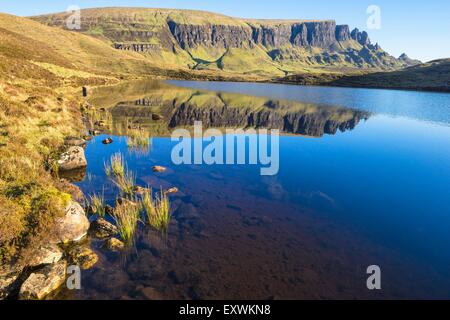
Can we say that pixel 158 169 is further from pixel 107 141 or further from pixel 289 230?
pixel 289 230

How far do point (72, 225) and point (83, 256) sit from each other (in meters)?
1.71

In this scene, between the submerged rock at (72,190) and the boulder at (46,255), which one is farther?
the submerged rock at (72,190)

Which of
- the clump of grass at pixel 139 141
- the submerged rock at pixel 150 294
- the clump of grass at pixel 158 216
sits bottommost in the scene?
the submerged rock at pixel 150 294

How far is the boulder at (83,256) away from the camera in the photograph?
11.4m

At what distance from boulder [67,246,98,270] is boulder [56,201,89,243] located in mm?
622

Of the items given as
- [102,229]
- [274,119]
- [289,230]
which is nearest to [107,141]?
[102,229]

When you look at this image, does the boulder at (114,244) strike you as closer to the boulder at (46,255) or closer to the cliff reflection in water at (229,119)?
the boulder at (46,255)

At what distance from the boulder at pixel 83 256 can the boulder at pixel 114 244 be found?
0.67 metres

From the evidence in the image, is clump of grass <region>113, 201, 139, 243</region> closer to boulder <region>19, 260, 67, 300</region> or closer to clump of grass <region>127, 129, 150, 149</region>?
boulder <region>19, 260, 67, 300</region>

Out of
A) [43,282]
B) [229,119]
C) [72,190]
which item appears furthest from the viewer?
[229,119]

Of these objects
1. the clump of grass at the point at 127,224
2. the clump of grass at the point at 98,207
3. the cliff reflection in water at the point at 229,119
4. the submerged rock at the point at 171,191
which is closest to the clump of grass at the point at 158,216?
the clump of grass at the point at 127,224

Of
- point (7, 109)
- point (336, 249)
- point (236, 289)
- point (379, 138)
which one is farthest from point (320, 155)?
point (7, 109)

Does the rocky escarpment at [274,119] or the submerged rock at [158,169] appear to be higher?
the rocky escarpment at [274,119]

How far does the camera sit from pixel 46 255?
1120cm
